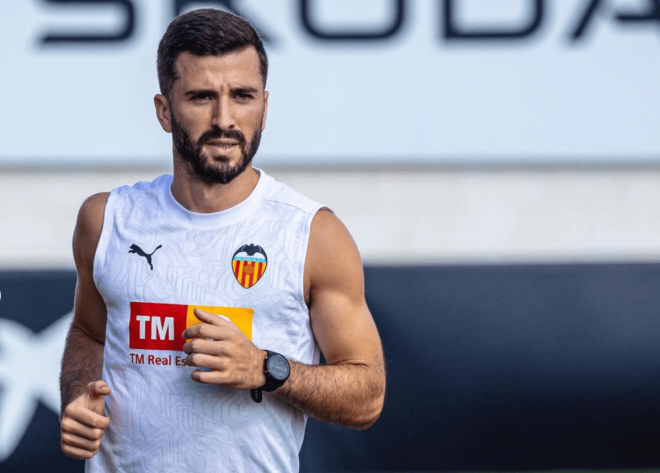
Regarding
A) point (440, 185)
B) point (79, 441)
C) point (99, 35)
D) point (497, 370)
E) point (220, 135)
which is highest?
point (99, 35)

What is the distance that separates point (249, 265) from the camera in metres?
1.85

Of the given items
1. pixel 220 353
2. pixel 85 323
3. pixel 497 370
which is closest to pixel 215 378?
pixel 220 353

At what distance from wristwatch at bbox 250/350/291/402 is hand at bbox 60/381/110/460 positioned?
0.31 meters

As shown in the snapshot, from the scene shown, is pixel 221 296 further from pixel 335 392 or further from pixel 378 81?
pixel 378 81

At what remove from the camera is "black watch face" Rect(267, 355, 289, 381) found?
1.72 m

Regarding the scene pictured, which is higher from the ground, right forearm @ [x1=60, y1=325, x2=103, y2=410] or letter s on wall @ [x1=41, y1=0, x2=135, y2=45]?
letter s on wall @ [x1=41, y1=0, x2=135, y2=45]

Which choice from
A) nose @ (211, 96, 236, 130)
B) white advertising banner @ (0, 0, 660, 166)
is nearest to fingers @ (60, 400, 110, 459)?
nose @ (211, 96, 236, 130)

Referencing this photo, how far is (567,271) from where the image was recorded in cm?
390

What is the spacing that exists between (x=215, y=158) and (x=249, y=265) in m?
0.23

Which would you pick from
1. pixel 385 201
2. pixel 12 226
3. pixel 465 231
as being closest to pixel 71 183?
pixel 12 226

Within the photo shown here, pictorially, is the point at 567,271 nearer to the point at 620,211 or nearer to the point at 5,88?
the point at 620,211

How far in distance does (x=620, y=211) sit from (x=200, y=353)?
283cm

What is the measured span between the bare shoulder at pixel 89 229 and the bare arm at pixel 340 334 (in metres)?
0.48

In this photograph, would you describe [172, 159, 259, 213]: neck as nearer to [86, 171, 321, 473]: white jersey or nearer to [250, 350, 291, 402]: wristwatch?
[86, 171, 321, 473]: white jersey
